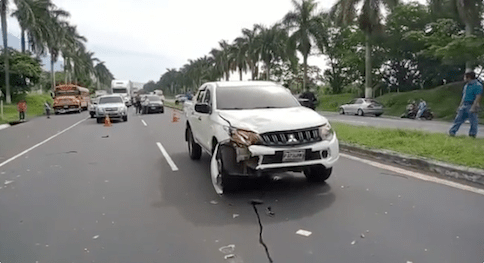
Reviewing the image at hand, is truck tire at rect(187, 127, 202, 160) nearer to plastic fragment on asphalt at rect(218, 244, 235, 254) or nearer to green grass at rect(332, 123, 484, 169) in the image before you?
green grass at rect(332, 123, 484, 169)

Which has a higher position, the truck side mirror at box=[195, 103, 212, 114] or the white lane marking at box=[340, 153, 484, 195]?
the truck side mirror at box=[195, 103, 212, 114]

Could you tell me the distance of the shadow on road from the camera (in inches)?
186

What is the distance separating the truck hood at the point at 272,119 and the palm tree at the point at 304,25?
35936 millimetres

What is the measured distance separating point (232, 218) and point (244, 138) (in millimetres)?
1125

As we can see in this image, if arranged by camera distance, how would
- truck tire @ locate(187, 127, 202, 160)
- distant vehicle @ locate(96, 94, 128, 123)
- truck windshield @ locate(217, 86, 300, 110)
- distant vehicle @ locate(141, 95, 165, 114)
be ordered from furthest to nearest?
distant vehicle @ locate(141, 95, 165, 114) → distant vehicle @ locate(96, 94, 128, 123) → truck tire @ locate(187, 127, 202, 160) → truck windshield @ locate(217, 86, 300, 110)

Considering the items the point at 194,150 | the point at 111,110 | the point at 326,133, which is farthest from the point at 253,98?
Answer: the point at 111,110

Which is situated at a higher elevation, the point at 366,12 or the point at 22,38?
the point at 22,38

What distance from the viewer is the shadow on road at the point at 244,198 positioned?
15.5ft

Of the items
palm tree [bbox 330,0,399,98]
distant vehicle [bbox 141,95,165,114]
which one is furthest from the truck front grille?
palm tree [bbox 330,0,399,98]

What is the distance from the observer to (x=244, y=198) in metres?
5.45

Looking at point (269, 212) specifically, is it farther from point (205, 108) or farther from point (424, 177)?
point (424, 177)

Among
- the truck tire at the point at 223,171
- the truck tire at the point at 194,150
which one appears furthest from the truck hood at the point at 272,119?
the truck tire at the point at 194,150

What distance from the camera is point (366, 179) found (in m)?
6.37

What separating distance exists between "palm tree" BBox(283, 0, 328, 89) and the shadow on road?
36.0 meters
